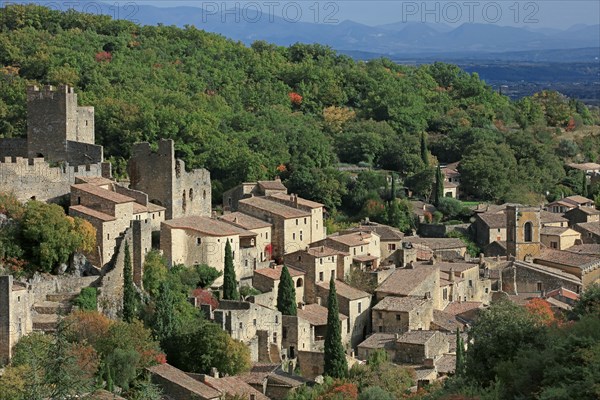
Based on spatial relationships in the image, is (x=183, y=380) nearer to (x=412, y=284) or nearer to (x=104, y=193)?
(x=104, y=193)

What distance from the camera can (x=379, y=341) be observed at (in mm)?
45031

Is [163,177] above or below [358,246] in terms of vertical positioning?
above

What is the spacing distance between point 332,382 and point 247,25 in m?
115

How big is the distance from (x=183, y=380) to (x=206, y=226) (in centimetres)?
884

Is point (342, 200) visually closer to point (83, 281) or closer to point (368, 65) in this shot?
point (83, 281)

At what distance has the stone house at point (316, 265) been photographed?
47500 millimetres

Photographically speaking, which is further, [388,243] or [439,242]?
[439,242]

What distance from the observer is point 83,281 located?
1619 inches

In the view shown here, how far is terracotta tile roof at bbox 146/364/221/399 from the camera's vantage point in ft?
122

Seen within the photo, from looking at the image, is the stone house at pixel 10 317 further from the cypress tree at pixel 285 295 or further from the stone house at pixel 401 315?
the stone house at pixel 401 315

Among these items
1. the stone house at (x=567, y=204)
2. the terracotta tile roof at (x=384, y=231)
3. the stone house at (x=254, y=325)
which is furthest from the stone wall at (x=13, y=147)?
the stone house at (x=567, y=204)

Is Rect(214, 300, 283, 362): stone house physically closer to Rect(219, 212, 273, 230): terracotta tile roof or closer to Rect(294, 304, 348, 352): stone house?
Rect(294, 304, 348, 352): stone house

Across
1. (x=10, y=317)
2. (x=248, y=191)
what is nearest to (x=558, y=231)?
(x=248, y=191)

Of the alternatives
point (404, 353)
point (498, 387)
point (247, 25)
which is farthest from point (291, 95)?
point (247, 25)
